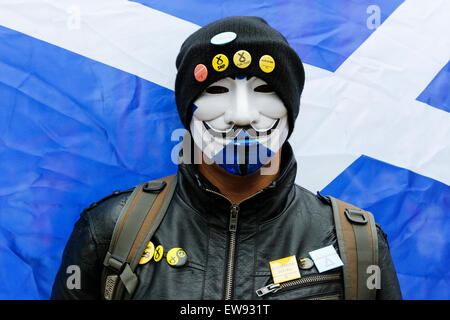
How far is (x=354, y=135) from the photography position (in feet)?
10.4

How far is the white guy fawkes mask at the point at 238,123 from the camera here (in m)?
Result: 2.33

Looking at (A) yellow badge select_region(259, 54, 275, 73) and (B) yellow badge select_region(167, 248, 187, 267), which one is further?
(A) yellow badge select_region(259, 54, 275, 73)

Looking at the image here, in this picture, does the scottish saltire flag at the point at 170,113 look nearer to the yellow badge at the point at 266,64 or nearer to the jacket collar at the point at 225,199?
the jacket collar at the point at 225,199

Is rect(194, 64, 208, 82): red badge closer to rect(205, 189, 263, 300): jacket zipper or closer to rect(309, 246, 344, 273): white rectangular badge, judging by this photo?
rect(205, 189, 263, 300): jacket zipper

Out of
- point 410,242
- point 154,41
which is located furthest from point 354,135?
point 154,41

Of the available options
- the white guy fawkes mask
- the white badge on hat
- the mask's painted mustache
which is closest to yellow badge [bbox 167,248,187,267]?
the white guy fawkes mask

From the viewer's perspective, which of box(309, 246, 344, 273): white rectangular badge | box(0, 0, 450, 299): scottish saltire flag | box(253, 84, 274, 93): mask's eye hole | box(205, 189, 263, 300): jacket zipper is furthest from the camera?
box(0, 0, 450, 299): scottish saltire flag

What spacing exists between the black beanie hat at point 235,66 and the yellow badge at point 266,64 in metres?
0.01

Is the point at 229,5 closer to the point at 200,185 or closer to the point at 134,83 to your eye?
the point at 134,83

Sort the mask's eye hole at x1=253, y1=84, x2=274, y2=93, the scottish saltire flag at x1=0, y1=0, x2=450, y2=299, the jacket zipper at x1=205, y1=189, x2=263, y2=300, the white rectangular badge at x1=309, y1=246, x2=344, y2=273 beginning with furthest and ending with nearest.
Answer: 1. the scottish saltire flag at x1=0, y1=0, x2=450, y2=299
2. the mask's eye hole at x1=253, y1=84, x2=274, y2=93
3. the white rectangular badge at x1=309, y1=246, x2=344, y2=273
4. the jacket zipper at x1=205, y1=189, x2=263, y2=300

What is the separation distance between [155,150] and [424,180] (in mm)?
1823

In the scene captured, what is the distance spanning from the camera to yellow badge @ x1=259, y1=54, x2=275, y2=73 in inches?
92.1

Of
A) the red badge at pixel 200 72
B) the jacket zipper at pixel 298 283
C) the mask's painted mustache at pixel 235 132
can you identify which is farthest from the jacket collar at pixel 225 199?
the red badge at pixel 200 72

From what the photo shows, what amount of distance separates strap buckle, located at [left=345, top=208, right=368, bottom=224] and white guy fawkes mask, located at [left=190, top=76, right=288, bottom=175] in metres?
0.51
